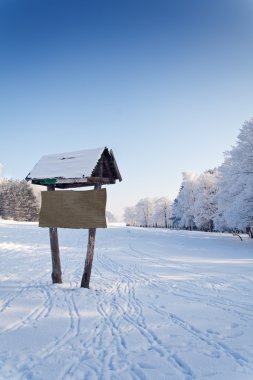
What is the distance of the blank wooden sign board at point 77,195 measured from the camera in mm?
11041

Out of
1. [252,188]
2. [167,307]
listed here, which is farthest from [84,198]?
[252,188]

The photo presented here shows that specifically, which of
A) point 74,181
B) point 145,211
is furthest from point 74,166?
point 145,211

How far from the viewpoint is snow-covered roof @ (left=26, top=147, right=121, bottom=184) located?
1122cm

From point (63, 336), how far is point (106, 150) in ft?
23.7

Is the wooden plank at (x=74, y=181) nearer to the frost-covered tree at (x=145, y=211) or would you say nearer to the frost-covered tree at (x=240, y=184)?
the frost-covered tree at (x=240, y=184)

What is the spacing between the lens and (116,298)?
9.83 metres

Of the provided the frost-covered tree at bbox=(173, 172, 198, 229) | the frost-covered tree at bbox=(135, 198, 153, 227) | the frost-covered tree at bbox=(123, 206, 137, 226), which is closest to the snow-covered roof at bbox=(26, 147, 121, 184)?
the frost-covered tree at bbox=(173, 172, 198, 229)

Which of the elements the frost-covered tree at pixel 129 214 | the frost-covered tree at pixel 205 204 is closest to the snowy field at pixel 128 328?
the frost-covered tree at pixel 205 204

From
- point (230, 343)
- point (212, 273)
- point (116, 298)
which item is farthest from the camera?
point (212, 273)

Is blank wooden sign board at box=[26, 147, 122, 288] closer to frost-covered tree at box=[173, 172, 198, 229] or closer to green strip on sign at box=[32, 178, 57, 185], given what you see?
green strip on sign at box=[32, 178, 57, 185]

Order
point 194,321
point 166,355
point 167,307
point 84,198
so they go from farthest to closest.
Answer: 1. point 84,198
2. point 167,307
3. point 194,321
4. point 166,355

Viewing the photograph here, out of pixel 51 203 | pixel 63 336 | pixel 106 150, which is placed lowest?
pixel 63 336

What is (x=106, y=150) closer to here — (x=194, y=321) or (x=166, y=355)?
(x=194, y=321)

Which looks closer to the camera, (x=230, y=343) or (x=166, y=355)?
(x=166, y=355)
